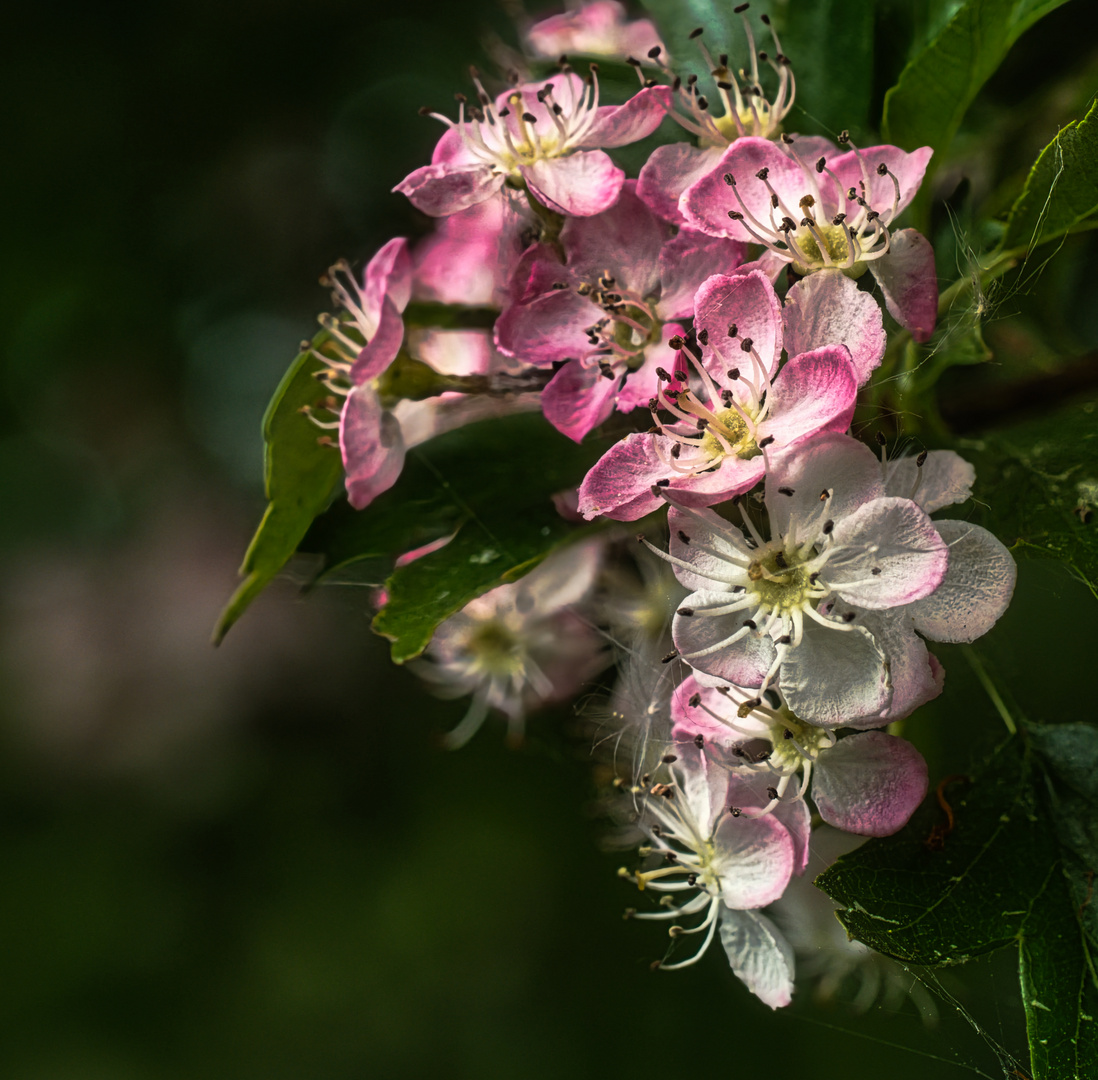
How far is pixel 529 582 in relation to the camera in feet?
2.24

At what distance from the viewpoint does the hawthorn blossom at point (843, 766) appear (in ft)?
1.45


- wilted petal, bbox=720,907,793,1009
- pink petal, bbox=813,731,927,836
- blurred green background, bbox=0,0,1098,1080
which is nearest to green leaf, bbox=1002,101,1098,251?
pink petal, bbox=813,731,927,836

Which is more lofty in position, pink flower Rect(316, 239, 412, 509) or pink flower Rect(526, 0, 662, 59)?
pink flower Rect(526, 0, 662, 59)

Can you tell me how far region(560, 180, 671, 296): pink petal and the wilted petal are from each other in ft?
1.14

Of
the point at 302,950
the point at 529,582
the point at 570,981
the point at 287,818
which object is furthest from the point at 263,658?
the point at 529,582

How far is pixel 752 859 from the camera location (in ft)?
1.57

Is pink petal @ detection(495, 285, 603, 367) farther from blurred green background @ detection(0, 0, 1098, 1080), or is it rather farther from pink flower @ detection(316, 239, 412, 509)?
blurred green background @ detection(0, 0, 1098, 1080)

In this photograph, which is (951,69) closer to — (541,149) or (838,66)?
(838,66)

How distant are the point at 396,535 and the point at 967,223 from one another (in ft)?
1.33

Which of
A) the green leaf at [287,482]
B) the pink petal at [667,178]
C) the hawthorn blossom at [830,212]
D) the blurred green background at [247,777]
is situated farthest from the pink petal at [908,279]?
the blurred green background at [247,777]

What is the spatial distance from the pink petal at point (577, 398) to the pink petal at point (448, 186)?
0.11 meters

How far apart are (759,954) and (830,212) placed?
39cm

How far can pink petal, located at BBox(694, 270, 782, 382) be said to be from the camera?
0.42m

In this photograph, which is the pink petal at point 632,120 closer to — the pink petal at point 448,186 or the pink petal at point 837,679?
the pink petal at point 448,186
